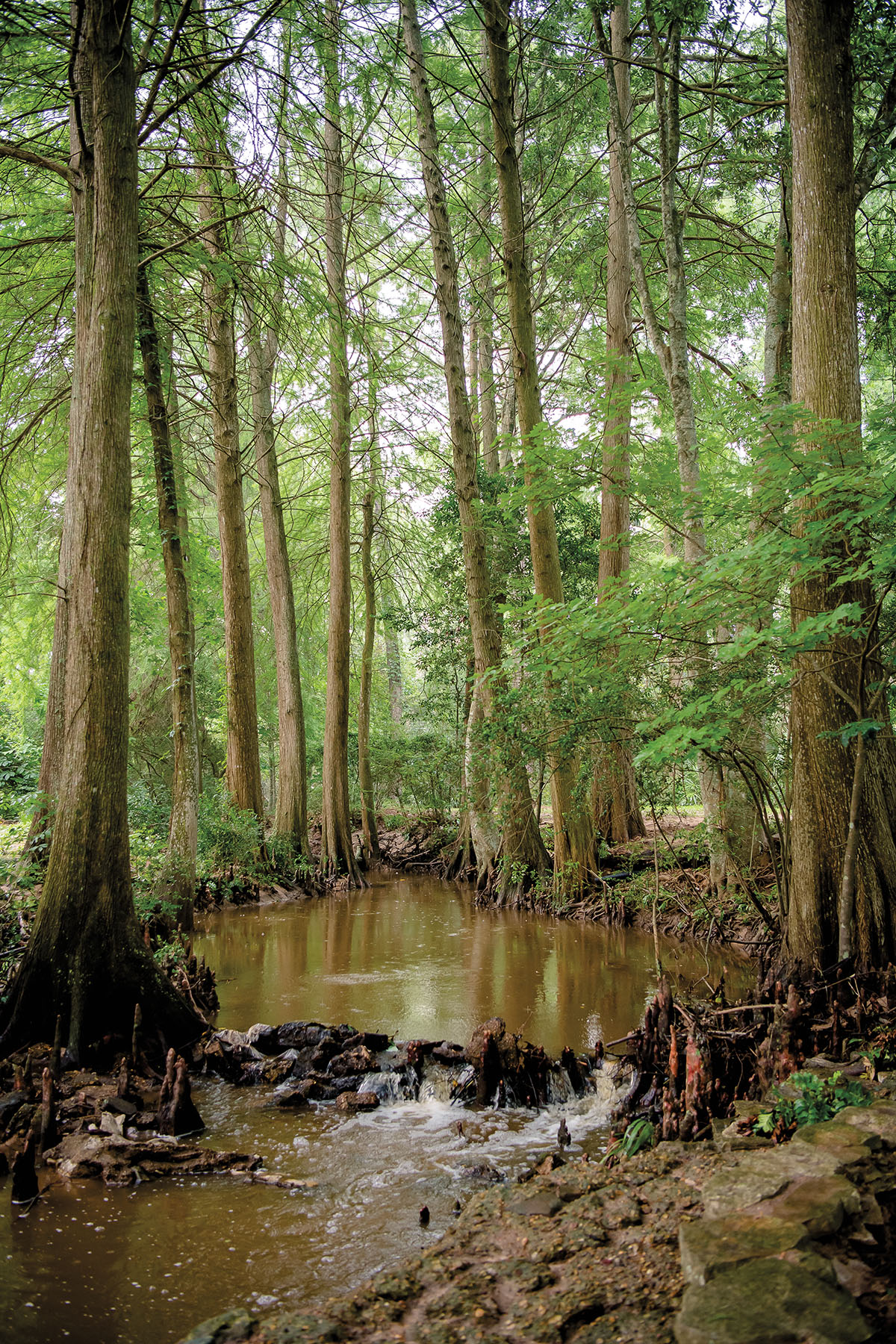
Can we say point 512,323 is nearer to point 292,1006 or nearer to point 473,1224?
point 292,1006

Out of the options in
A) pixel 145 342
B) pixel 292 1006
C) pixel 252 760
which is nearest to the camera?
pixel 292 1006

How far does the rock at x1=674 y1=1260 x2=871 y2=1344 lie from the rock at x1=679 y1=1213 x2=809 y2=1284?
5cm

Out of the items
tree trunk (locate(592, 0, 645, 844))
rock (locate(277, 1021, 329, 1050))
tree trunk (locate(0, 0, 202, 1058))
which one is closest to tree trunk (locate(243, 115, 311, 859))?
tree trunk (locate(592, 0, 645, 844))

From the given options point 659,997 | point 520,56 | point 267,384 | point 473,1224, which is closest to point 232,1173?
point 473,1224

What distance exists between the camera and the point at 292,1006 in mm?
6859

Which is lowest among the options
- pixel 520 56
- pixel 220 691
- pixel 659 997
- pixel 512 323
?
pixel 659 997

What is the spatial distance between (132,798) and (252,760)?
253 centimetres

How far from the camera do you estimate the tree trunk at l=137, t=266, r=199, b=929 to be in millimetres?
9203

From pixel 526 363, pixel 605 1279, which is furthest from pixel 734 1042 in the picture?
pixel 526 363

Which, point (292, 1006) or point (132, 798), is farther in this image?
point (132, 798)

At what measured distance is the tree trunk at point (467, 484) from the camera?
1012 cm

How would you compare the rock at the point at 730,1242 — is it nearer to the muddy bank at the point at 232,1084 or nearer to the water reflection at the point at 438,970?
the muddy bank at the point at 232,1084

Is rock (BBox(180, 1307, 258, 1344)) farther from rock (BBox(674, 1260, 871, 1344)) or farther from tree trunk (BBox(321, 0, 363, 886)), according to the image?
tree trunk (BBox(321, 0, 363, 886))

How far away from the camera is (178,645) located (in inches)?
376
